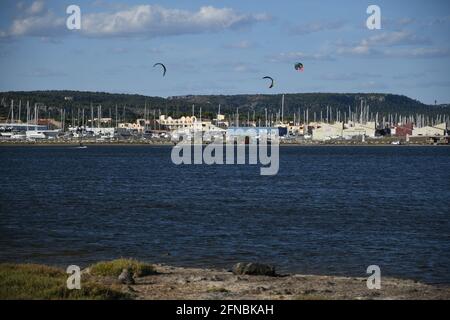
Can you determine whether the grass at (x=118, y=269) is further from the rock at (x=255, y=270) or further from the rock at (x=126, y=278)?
the rock at (x=255, y=270)

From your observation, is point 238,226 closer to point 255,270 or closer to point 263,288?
point 255,270

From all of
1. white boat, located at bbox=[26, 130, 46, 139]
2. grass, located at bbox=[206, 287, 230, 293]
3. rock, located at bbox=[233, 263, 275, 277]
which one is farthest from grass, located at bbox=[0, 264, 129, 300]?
white boat, located at bbox=[26, 130, 46, 139]

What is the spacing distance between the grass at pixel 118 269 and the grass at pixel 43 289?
1.79 metres

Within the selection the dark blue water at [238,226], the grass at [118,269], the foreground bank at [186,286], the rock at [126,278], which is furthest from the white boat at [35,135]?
the rock at [126,278]

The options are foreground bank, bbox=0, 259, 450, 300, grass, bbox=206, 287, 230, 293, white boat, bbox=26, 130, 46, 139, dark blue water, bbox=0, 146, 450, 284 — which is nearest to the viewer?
foreground bank, bbox=0, 259, 450, 300

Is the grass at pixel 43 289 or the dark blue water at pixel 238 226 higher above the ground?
the grass at pixel 43 289

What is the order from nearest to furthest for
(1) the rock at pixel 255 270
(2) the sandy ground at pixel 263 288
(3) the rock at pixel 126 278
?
(2) the sandy ground at pixel 263 288
(3) the rock at pixel 126 278
(1) the rock at pixel 255 270

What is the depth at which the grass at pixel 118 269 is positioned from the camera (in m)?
18.6

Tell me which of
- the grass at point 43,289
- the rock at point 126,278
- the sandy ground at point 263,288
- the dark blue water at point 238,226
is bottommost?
the dark blue water at point 238,226

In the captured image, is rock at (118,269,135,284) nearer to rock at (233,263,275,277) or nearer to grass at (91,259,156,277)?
grass at (91,259,156,277)

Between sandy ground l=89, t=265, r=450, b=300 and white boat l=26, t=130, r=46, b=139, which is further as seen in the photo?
white boat l=26, t=130, r=46, b=139

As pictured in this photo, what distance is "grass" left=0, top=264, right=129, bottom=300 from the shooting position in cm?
1438

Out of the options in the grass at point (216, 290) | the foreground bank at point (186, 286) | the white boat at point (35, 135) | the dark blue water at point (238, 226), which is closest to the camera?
the foreground bank at point (186, 286)
